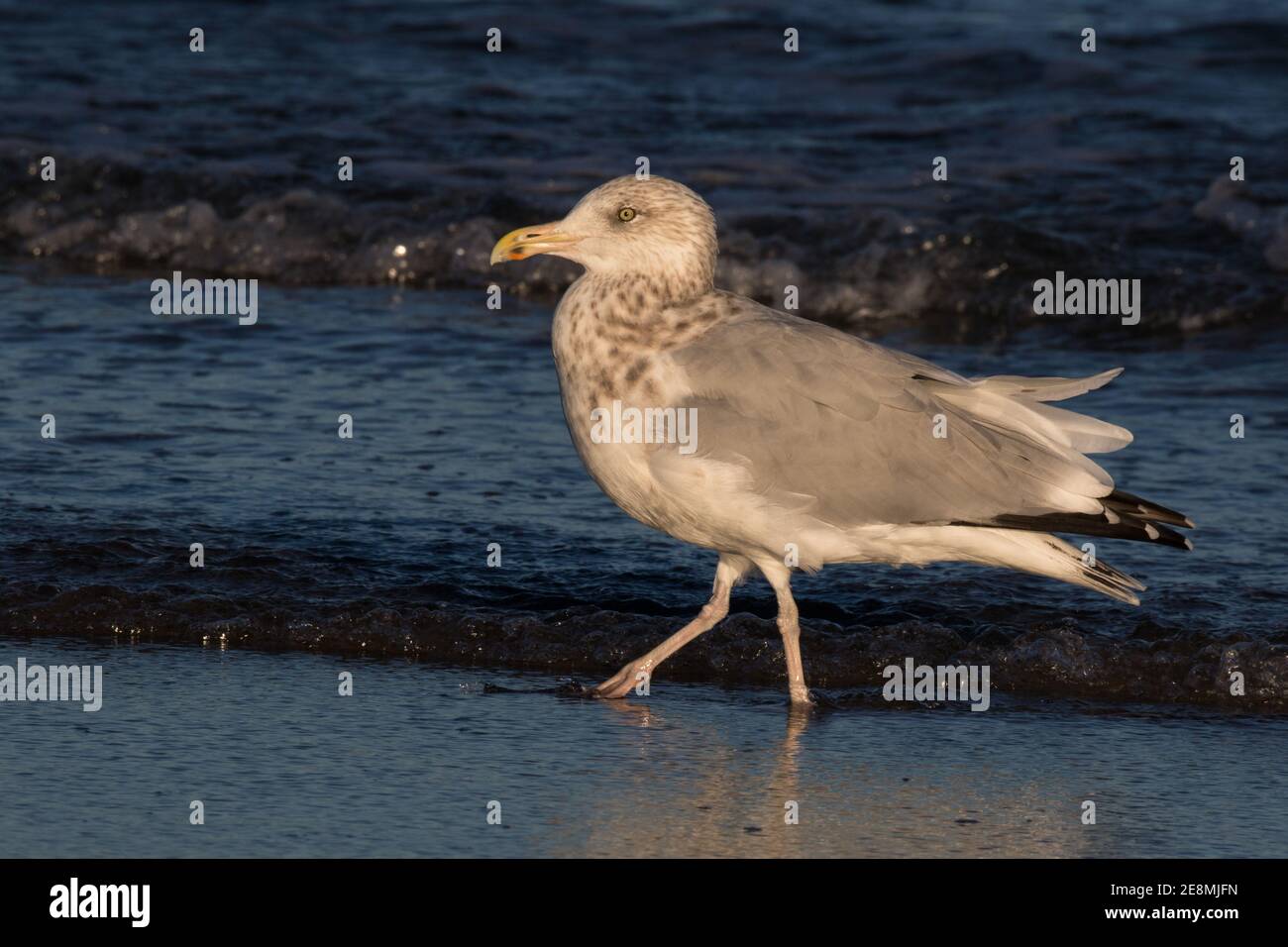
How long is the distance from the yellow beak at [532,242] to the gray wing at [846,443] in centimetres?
59

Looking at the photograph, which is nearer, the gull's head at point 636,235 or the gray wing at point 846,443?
the gray wing at point 846,443

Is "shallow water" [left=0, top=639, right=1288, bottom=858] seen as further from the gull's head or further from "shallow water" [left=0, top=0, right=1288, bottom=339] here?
"shallow water" [left=0, top=0, right=1288, bottom=339]

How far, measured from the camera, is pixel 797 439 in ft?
20.5

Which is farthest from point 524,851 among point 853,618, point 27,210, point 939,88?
point 939,88

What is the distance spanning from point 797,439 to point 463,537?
206 cm

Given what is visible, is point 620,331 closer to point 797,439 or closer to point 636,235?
point 636,235

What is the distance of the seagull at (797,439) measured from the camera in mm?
6219

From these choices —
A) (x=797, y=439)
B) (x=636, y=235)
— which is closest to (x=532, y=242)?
(x=636, y=235)

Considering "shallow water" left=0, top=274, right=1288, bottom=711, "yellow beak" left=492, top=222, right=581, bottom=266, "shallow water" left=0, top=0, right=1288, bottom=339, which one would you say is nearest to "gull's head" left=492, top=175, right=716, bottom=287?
"yellow beak" left=492, top=222, right=581, bottom=266

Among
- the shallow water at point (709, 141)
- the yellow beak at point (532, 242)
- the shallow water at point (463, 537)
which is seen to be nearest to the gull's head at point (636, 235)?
the yellow beak at point (532, 242)

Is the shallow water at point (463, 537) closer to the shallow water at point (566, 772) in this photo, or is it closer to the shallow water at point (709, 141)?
the shallow water at point (566, 772)

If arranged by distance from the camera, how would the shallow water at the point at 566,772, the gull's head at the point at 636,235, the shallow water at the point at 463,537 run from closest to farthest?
the shallow water at the point at 566,772
the gull's head at the point at 636,235
the shallow water at the point at 463,537

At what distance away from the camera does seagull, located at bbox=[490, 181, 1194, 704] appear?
6.22m

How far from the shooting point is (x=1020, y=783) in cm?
577
